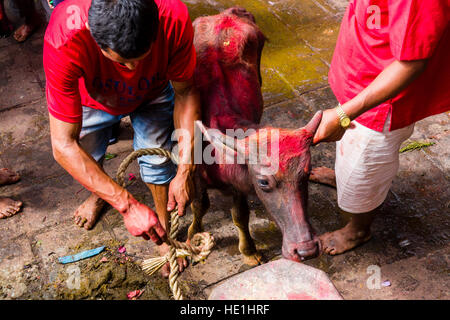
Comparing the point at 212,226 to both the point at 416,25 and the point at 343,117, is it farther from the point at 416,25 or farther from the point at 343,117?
the point at 416,25

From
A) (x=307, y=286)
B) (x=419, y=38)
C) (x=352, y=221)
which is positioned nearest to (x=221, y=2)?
(x=352, y=221)

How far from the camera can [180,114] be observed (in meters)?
3.34

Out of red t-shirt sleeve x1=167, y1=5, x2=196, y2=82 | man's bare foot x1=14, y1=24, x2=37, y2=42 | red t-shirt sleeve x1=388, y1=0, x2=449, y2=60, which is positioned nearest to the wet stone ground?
man's bare foot x1=14, y1=24, x2=37, y2=42

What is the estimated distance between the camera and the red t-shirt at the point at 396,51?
2.28 metres

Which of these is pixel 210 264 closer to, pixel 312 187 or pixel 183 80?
pixel 312 187

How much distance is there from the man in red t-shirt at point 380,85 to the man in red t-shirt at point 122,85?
103cm

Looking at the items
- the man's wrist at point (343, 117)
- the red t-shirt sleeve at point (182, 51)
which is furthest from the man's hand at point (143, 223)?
the man's wrist at point (343, 117)

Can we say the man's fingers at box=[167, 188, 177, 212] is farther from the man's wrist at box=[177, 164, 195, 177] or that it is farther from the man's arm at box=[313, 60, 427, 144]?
the man's arm at box=[313, 60, 427, 144]

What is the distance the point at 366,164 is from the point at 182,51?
1467 mm

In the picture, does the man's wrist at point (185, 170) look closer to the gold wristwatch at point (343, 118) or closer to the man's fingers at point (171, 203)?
the man's fingers at point (171, 203)

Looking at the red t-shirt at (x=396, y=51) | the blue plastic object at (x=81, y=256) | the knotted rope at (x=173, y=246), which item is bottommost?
the blue plastic object at (x=81, y=256)

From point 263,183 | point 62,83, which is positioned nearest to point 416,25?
point 263,183

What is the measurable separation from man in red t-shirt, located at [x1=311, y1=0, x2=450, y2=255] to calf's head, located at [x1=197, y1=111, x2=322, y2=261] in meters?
0.17

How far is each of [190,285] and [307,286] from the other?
6.04 feet
